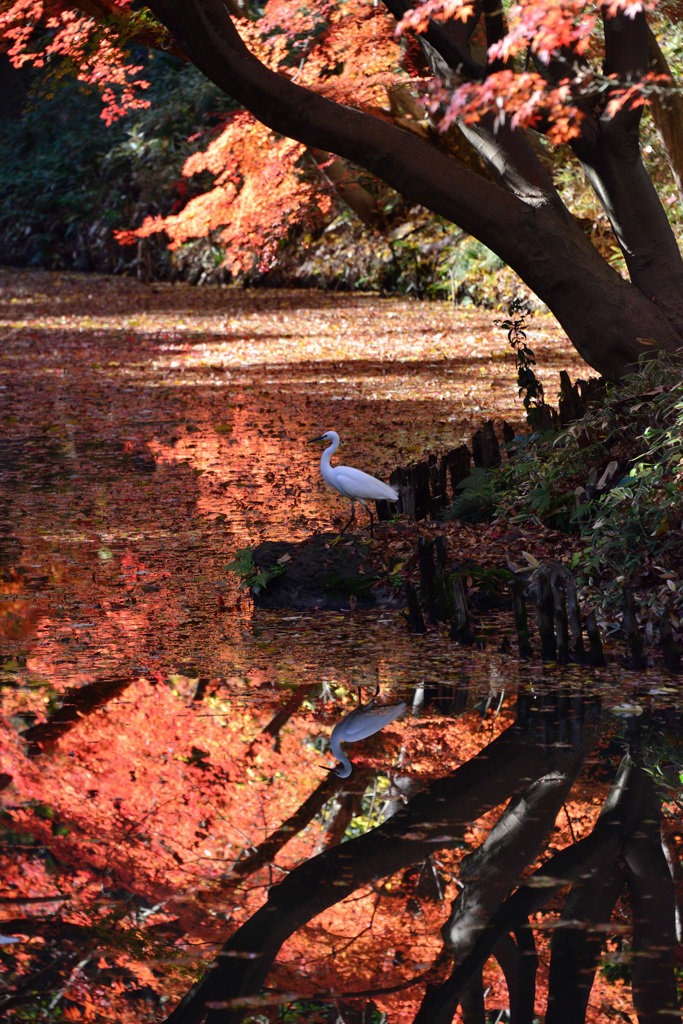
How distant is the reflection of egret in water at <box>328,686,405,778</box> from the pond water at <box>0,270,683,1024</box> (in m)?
0.04

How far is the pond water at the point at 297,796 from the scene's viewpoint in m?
3.20

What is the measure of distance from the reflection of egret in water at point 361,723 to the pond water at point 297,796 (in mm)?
42

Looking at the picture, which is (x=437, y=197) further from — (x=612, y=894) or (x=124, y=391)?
(x=124, y=391)

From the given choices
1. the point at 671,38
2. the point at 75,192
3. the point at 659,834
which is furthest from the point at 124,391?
the point at 75,192

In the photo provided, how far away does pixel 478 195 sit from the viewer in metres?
7.35

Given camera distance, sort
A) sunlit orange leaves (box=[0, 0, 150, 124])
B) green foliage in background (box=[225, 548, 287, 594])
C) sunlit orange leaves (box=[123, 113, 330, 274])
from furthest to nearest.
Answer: sunlit orange leaves (box=[123, 113, 330, 274]), sunlit orange leaves (box=[0, 0, 150, 124]), green foliage in background (box=[225, 548, 287, 594])

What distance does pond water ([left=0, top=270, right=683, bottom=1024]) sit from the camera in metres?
3.20

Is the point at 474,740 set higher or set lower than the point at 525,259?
lower

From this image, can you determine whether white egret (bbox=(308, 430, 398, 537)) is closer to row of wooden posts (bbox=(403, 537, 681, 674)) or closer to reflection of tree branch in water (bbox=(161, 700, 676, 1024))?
row of wooden posts (bbox=(403, 537, 681, 674))

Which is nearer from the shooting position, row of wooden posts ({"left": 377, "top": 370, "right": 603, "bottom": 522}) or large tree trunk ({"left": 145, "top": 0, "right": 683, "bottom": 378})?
row of wooden posts ({"left": 377, "top": 370, "right": 603, "bottom": 522})

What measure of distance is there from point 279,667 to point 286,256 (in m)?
20.1

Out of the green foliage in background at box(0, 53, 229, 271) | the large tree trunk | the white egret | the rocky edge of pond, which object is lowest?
the rocky edge of pond

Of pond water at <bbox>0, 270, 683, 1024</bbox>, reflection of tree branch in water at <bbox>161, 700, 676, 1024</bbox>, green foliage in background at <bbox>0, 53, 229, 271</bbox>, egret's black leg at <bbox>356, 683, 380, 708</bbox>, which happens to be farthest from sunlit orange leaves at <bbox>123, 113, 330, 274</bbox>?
reflection of tree branch in water at <bbox>161, 700, 676, 1024</bbox>

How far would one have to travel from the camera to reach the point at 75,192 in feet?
95.8
